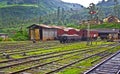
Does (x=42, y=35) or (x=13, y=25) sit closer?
(x=42, y=35)

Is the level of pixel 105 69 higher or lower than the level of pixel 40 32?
lower

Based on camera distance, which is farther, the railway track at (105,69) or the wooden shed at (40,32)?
the wooden shed at (40,32)

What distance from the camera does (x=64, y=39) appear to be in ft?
165

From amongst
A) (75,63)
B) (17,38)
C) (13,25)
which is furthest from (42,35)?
(13,25)

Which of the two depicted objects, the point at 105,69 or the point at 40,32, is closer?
the point at 105,69

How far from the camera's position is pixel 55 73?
1364 cm

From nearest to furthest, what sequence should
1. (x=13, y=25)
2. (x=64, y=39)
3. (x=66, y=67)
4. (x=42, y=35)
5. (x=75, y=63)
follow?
(x=66, y=67), (x=75, y=63), (x=64, y=39), (x=42, y=35), (x=13, y=25)

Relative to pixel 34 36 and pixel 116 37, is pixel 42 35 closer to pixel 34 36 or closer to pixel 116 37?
pixel 34 36

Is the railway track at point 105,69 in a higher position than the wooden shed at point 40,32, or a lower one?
lower

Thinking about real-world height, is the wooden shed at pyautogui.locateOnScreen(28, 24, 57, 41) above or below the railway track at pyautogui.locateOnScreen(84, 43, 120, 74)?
above

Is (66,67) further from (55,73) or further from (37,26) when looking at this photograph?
(37,26)

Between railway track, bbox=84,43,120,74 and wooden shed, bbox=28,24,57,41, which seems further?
wooden shed, bbox=28,24,57,41

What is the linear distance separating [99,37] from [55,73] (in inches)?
2651

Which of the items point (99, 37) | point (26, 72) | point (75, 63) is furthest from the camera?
point (99, 37)
